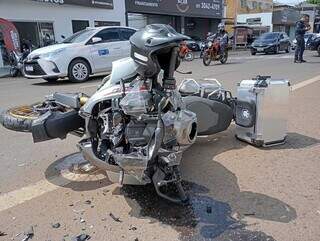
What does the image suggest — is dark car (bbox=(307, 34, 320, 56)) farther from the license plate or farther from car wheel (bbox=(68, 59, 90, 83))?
the license plate

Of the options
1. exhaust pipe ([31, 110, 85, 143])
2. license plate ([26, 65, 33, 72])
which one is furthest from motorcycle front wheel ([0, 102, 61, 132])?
license plate ([26, 65, 33, 72])

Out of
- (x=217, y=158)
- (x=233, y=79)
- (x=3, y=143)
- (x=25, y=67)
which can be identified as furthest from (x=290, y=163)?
(x=25, y=67)

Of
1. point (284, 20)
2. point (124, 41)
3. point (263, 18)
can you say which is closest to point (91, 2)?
point (124, 41)

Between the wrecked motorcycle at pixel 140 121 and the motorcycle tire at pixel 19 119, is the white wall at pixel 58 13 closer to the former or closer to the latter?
the motorcycle tire at pixel 19 119

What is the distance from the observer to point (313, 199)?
3730mm

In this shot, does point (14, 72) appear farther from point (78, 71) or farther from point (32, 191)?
point (32, 191)

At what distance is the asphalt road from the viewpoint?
3.26m

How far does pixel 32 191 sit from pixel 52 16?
20.1 m

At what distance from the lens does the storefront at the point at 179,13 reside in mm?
29856

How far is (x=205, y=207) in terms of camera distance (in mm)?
3643

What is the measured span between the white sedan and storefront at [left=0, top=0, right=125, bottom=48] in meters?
8.48

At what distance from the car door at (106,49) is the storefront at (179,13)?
1482 centimetres

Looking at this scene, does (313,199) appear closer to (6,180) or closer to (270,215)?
(270,215)

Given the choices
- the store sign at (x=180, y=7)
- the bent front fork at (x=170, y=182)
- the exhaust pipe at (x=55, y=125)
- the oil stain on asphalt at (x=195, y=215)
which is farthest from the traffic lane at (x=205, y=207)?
the store sign at (x=180, y=7)
